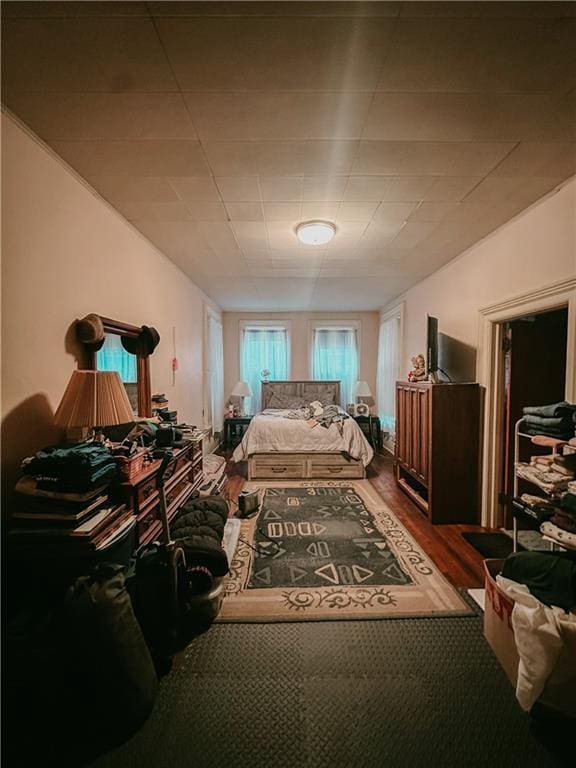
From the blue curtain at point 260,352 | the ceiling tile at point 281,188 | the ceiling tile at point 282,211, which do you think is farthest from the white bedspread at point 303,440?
the ceiling tile at point 281,188

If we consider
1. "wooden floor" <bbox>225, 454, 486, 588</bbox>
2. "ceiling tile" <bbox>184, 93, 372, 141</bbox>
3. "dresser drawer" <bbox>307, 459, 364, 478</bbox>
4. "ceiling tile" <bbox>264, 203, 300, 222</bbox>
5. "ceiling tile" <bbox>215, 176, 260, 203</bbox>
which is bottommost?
"wooden floor" <bbox>225, 454, 486, 588</bbox>

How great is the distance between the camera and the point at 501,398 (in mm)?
2746

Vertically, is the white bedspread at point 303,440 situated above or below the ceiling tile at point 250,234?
below

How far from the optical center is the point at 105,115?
1.42 meters

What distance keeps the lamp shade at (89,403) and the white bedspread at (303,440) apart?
2623 mm

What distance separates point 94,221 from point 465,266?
3.17m

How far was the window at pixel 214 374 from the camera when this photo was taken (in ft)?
15.7

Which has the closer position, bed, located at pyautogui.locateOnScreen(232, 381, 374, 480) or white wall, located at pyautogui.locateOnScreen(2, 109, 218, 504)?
white wall, located at pyautogui.locateOnScreen(2, 109, 218, 504)

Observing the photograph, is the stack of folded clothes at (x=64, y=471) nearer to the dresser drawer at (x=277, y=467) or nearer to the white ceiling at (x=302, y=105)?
the white ceiling at (x=302, y=105)

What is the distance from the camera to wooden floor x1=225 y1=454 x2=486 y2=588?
2.16m

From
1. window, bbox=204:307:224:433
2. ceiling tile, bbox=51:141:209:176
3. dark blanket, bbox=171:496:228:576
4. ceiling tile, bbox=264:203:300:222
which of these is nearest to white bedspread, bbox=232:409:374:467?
window, bbox=204:307:224:433

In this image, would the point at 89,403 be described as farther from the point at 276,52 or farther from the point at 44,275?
the point at 276,52

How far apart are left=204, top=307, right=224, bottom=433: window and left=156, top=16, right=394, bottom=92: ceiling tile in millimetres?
3699

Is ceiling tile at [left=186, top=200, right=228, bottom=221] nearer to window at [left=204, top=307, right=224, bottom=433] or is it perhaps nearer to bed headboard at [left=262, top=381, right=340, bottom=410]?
window at [left=204, top=307, right=224, bottom=433]
